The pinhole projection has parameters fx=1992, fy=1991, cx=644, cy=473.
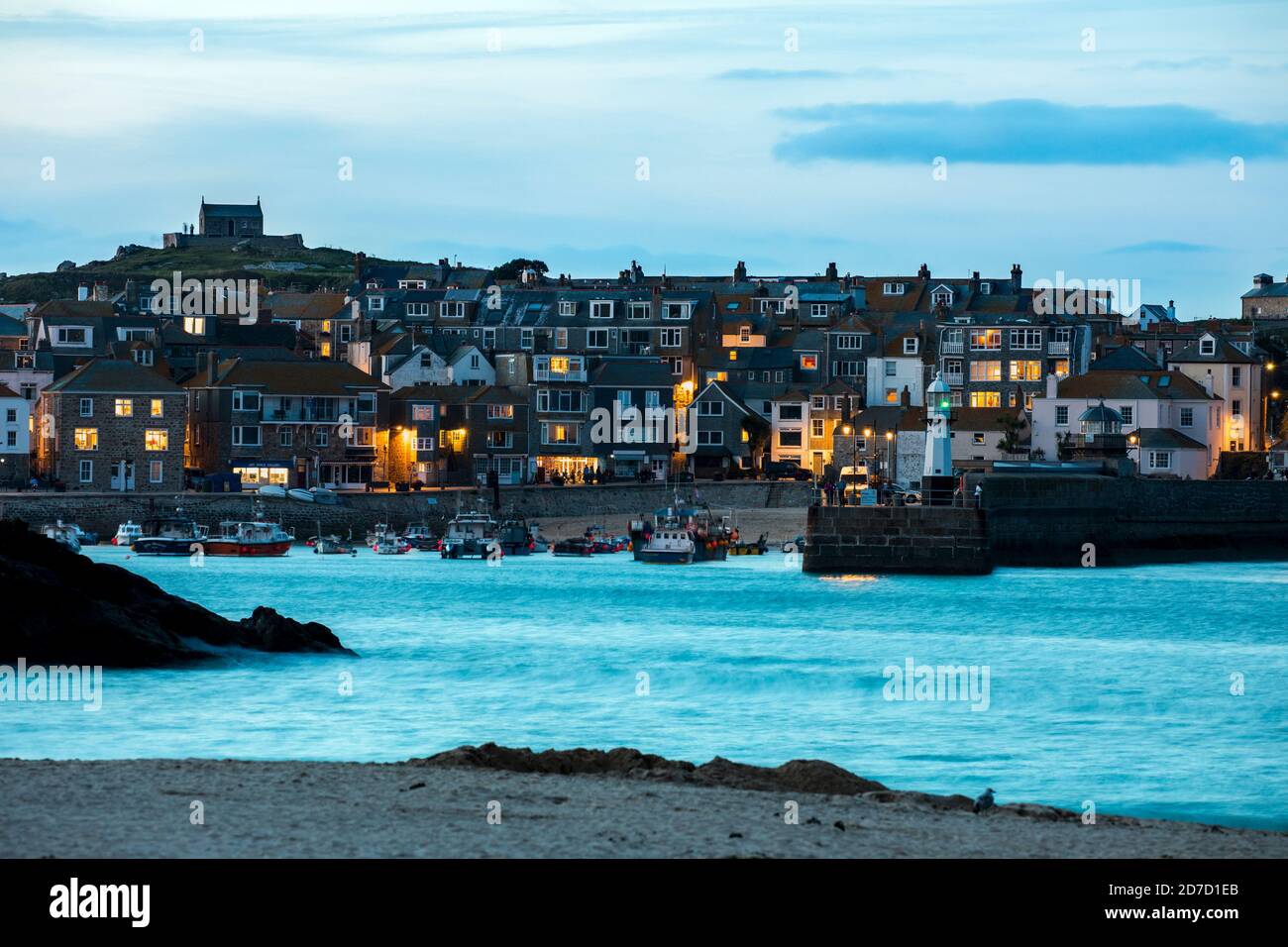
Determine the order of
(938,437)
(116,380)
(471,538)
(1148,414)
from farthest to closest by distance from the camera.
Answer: (1148,414) < (116,380) < (471,538) < (938,437)

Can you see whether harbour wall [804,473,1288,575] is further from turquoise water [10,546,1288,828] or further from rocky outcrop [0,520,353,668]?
rocky outcrop [0,520,353,668]

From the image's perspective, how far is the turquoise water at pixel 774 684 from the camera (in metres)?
31.3

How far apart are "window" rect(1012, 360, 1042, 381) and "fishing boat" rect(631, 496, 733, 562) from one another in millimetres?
21792


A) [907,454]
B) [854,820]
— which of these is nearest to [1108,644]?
[854,820]

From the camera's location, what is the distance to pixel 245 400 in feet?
329

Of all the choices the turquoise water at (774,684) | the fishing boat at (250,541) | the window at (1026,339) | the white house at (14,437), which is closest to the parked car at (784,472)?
the window at (1026,339)

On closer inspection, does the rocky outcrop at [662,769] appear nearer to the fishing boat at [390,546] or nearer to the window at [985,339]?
the fishing boat at [390,546]

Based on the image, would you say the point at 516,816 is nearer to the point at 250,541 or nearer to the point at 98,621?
the point at 98,621

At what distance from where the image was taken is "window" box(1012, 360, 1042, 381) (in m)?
111

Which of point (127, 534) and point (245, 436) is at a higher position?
point (245, 436)

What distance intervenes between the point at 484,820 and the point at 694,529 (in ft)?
235

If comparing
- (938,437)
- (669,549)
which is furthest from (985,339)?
(938,437)

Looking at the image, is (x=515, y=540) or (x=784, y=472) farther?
(x=784, y=472)

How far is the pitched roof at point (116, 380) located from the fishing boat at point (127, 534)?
29.0 feet
